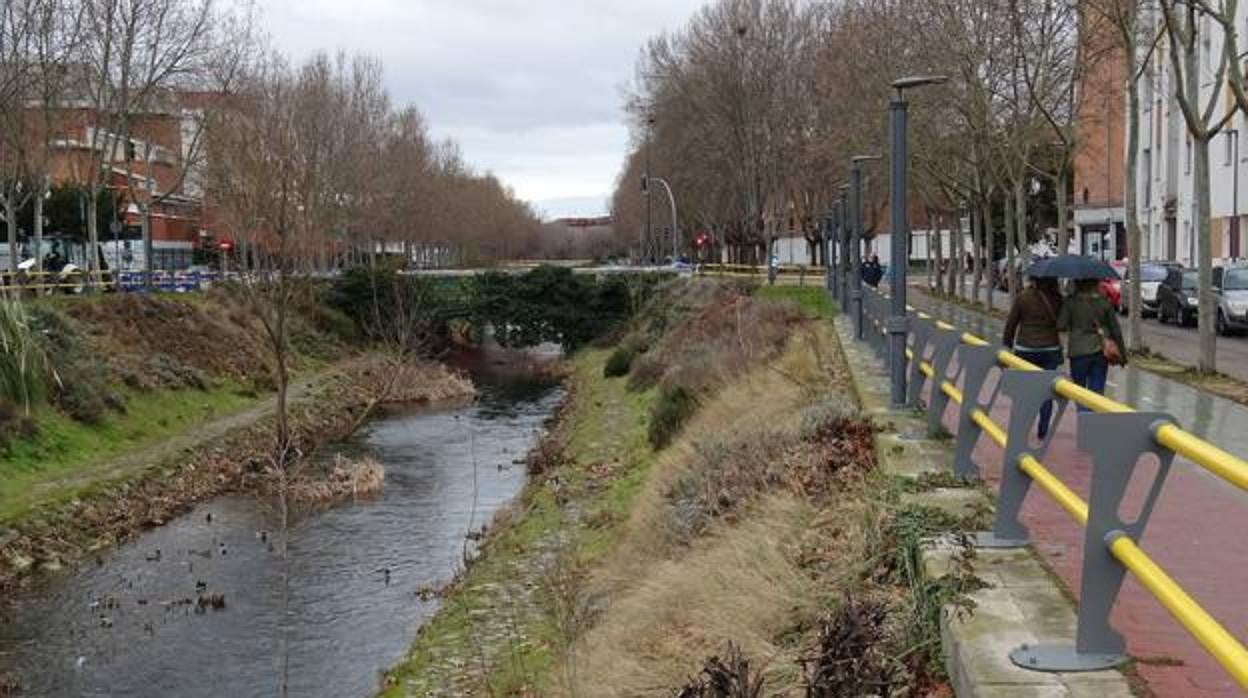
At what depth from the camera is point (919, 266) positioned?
102 metres

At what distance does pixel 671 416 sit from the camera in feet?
79.5

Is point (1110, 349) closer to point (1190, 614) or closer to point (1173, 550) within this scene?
point (1173, 550)

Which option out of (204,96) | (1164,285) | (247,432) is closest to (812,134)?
(1164,285)

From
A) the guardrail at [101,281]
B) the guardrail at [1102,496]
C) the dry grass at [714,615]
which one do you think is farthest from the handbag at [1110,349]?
the guardrail at [101,281]

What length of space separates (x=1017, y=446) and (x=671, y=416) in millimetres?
17797

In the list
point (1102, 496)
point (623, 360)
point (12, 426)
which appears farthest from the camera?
point (623, 360)

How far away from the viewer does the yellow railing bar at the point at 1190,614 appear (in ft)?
11.1

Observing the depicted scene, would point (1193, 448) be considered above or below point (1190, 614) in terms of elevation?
above

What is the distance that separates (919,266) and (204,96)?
6966 cm

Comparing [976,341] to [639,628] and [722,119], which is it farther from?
[722,119]

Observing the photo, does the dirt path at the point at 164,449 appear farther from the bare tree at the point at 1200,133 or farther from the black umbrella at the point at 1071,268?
the bare tree at the point at 1200,133

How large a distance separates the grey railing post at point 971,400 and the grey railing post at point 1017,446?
4.52 feet

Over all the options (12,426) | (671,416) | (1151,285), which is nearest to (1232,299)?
(1151,285)

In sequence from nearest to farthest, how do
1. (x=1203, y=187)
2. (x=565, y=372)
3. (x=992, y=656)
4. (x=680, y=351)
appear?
1. (x=992, y=656)
2. (x=1203, y=187)
3. (x=680, y=351)
4. (x=565, y=372)
